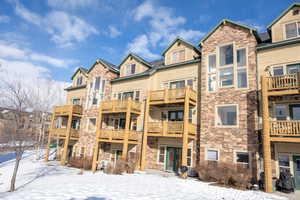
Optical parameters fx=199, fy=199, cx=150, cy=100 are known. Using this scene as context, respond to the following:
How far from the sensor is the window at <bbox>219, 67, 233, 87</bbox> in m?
15.8

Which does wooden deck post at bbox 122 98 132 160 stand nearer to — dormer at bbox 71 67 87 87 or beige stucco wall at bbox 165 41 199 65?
beige stucco wall at bbox 165 41 199 65

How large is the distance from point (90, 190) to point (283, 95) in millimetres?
13256

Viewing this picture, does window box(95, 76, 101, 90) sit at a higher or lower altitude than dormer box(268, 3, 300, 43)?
lower

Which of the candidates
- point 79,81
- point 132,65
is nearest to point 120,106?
point 132,65

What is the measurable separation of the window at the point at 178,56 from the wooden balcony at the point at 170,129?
6460mm

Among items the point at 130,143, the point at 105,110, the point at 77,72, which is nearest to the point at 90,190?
the point at 130,143

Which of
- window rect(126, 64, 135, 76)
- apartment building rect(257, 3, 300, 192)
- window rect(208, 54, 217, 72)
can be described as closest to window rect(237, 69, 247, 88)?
apartment building rect(257, 3, 300, 192)

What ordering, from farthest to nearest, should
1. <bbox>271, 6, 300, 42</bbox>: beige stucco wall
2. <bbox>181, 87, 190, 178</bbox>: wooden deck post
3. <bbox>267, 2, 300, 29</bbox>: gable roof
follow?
<bbox>181, 87, 190, 178</bbox>: wooden deck post → <bbox>271, 6, 300, 42</bbox>: beige stucco wall → <bbox>267, 2, 300, 29</bbox>: gable roof

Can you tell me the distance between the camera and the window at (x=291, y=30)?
14189 millimetres

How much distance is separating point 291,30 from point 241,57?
372cm

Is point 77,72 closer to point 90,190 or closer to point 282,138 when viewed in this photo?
point 90,190

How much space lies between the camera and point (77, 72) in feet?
94.0

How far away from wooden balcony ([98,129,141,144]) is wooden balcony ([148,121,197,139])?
209 centimetres

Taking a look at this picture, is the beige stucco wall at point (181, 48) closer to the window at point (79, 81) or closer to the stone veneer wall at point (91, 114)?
the stone veneer wall at point (91, 114)
